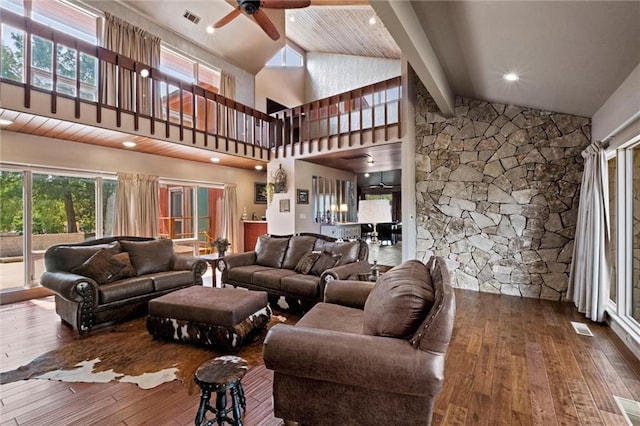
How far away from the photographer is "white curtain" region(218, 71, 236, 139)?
6.34 m

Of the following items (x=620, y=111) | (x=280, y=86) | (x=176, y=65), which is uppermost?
(x=280, y=86)

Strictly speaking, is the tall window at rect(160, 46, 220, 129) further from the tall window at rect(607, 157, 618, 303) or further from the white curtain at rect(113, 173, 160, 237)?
the tall window at rect(607, 157, 618, 303)

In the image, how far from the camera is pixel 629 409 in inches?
77.3

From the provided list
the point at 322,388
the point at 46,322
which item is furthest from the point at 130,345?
the point at 322,388

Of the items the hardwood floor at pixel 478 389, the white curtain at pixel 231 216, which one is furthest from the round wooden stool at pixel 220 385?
the white curtain at pixel 231 216

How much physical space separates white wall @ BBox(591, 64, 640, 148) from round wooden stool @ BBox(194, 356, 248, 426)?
12.7ft

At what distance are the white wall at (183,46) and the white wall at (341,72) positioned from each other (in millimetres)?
2549

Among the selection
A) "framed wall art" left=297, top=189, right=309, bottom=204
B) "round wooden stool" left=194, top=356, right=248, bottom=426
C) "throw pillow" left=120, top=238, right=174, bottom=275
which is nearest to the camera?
"round wooden stool" left=194, top=356, right=248, bottom=426

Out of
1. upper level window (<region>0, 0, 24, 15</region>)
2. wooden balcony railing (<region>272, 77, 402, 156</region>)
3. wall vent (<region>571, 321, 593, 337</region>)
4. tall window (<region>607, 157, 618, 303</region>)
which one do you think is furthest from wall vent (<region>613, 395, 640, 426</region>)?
upper level window (<region>0, 0, 24, 15</region>)

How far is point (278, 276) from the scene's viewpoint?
3859 millimetres

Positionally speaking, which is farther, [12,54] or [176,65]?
[176,65]

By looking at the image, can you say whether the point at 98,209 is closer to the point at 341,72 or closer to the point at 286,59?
the point at 286,59

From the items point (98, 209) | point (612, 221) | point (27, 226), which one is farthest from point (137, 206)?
point (612, 221)

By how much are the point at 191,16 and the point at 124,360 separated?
6.67m
